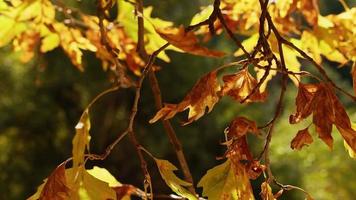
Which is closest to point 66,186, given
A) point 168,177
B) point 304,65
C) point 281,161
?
point 168,177

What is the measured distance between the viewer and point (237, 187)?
0.46 m

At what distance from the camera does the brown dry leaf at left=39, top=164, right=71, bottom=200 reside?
1.44 ft

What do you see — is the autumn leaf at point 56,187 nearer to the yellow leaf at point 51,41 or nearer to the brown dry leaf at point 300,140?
the brown dry leaf at point 300,140

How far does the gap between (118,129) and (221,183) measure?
12.1ft

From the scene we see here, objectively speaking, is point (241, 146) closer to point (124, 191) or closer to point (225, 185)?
point (225, 185)

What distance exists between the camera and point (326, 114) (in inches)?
17.2

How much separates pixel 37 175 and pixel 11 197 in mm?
201

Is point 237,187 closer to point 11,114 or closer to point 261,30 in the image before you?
point 261,30

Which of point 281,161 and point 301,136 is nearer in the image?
point 301,136

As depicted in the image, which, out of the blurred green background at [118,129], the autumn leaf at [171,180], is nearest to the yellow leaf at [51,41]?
the autumn leaf at [171,180]

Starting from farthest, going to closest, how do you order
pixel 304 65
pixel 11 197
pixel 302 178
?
pixel 304 65
pixel 302 178
pixel 11 197

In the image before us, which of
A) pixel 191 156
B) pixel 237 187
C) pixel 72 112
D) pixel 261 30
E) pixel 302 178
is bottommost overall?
pixel 302 178

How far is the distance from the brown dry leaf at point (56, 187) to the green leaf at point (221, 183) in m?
0.10

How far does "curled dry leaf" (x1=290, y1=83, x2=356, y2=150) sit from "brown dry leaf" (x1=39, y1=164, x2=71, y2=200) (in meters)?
0.16
